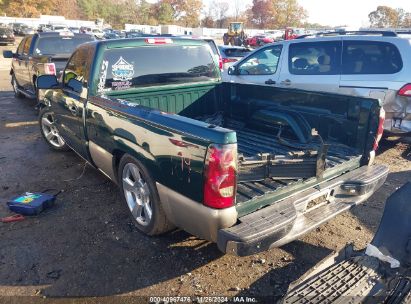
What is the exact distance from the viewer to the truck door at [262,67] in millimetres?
6885

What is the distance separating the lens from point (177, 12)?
306 ft

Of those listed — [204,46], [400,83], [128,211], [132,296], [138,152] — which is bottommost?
[132,296]

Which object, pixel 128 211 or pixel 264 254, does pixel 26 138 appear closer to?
pixel 128 211

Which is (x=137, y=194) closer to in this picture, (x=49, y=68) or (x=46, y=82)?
(x=46, y=82)

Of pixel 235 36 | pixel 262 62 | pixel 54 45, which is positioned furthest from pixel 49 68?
pixel 235 36

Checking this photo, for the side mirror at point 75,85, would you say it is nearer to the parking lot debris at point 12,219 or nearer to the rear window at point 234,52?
the parking lot debris at point 12,219

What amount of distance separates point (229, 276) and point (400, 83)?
409cm

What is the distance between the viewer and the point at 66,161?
5.64 metres

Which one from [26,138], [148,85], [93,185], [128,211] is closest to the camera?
[128,211]

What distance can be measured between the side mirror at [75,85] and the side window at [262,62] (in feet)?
12.8

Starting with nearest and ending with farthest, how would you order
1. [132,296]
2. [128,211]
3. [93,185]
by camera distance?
1. [132,296]
2. [128,211]
3. [93,185]

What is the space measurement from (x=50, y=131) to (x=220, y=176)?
4.60 meters

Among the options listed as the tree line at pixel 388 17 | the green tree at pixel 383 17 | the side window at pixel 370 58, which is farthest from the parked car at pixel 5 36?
the green tree at pixel 383 17

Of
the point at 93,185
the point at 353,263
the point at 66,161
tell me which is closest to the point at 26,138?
the point at 66,161
